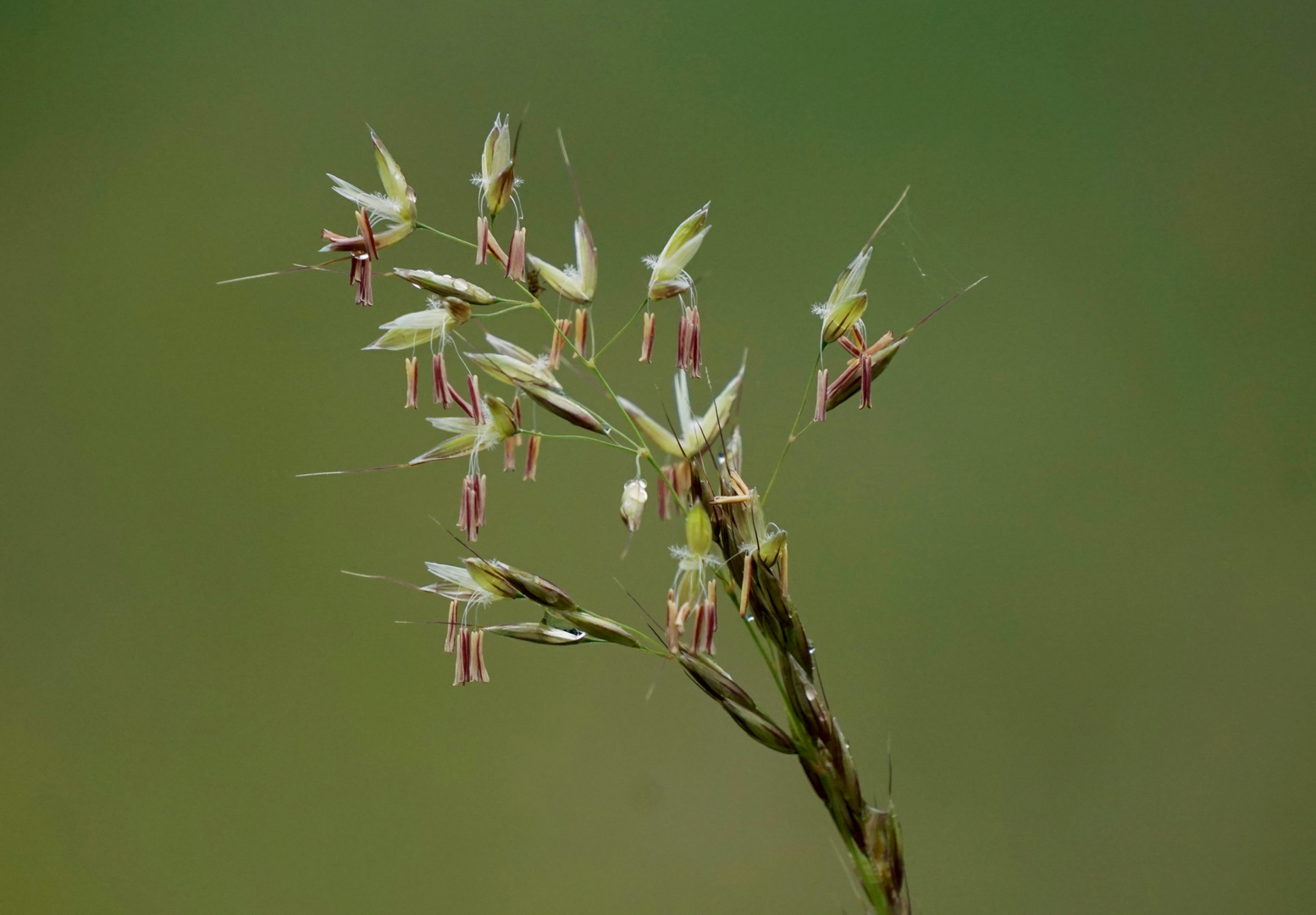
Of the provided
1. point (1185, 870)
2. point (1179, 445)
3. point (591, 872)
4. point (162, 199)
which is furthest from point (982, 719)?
point (162, 199)

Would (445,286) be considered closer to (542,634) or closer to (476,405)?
→ (476,405)

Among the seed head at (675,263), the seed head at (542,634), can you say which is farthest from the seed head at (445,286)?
the seed head at (542,634)

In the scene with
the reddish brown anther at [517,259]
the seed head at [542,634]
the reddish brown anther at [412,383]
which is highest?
the reddish brown anther at [517,259]

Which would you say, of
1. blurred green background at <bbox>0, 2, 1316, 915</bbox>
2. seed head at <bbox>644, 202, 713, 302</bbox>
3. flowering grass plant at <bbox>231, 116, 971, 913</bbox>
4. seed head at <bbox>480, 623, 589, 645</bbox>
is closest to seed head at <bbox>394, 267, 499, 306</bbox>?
flowering grass plant at <bbox>231, 116, 971, 913</bbox>

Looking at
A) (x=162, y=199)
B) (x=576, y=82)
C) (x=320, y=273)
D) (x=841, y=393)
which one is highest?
(x=576, y=82)

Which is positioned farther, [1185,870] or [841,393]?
[1185,870]

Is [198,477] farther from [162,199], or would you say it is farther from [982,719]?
[982,719]

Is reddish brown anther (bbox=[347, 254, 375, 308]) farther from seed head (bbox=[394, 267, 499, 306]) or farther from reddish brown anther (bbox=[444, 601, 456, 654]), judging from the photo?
reddish brown anther (bbox=[444, 601, 456, 654])

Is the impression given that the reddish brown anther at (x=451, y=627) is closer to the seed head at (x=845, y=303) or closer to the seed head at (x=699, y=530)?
the seed head at (x=699, y=530)

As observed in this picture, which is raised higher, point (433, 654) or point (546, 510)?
point (546, 510)
